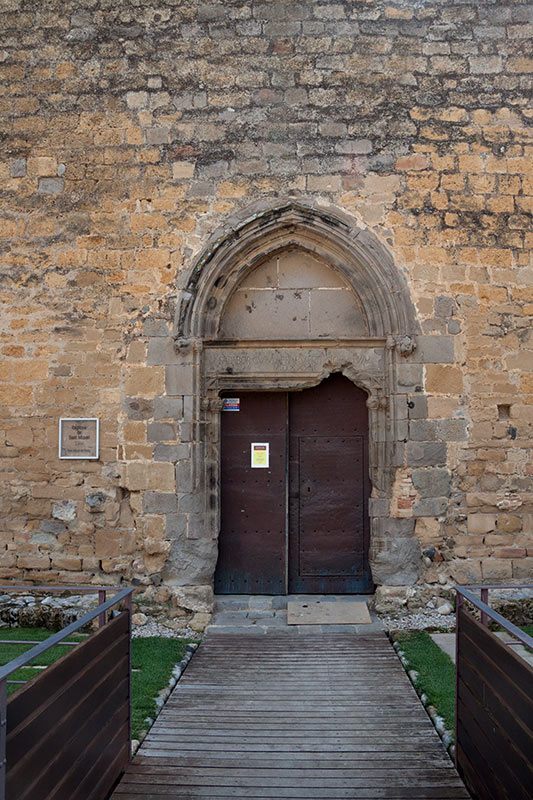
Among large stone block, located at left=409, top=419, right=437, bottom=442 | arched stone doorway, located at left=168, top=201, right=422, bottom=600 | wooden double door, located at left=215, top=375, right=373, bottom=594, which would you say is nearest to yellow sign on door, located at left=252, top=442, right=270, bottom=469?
wooden double door, located at left=215, top=375, right=373, bottom=594

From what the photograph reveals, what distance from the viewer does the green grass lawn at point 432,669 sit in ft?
12.8

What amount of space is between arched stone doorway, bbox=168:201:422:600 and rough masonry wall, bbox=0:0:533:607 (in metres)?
0.17

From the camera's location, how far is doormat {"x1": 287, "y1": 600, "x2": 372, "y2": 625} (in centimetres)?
577

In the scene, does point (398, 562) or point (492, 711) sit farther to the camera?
point (398, 562)

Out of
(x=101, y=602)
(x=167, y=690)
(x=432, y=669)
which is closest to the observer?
(x=101, y=602)

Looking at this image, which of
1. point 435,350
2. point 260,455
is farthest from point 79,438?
point 435,350

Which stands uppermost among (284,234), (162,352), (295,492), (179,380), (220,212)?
(220,212)

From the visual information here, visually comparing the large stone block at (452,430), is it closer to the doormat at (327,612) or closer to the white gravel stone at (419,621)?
the white gravel stone at (419,621)

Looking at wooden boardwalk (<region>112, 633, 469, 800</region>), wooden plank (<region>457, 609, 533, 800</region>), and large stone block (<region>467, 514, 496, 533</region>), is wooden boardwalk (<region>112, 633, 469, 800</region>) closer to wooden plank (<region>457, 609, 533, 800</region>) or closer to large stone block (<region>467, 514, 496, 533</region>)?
wooden plank (<region>457, 609, 533, 800</region>)

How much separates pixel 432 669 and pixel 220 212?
4.47 metres

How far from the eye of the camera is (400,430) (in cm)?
611

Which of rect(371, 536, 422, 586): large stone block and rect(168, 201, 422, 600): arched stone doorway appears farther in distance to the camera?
rect(168, 201, 422, 600): arched stone doorway

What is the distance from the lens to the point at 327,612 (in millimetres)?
5961

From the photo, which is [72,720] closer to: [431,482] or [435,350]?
[431,482]
